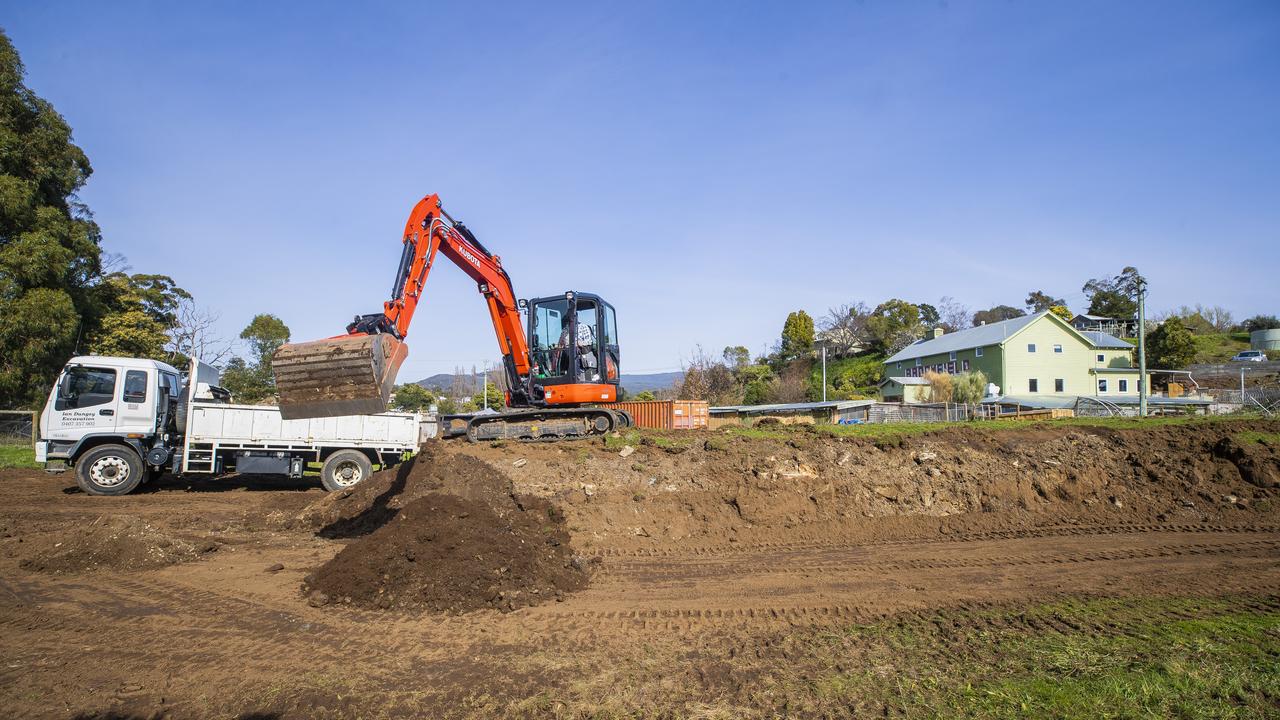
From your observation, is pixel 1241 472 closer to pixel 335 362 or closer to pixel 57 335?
pixel 335 362

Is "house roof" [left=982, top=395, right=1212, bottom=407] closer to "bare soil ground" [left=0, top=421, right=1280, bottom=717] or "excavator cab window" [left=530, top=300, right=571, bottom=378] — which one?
"bare soil ground" [left=0, top=421, right=1280, bottom=717]

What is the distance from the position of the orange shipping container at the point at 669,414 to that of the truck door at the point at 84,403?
1099cm

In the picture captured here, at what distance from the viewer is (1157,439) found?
1156 cm

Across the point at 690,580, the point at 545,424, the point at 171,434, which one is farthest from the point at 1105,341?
the point at 171,434

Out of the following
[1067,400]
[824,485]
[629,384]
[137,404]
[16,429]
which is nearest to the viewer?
[824,485]

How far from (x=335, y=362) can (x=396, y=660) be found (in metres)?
3.91

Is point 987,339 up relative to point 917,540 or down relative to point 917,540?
up

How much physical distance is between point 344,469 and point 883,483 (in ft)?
37.1

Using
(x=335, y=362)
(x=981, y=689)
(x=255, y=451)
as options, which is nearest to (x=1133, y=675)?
(x=981, y=689)

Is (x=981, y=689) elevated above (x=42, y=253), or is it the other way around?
(x=42, y=253)

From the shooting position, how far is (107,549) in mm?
8211

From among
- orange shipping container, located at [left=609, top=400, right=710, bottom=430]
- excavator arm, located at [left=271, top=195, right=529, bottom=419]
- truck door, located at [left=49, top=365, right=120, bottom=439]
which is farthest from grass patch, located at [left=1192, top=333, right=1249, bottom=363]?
truck door, located at [left=49, top=365, right=120, bottom=439]

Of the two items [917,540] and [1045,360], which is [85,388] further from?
[1045,360]

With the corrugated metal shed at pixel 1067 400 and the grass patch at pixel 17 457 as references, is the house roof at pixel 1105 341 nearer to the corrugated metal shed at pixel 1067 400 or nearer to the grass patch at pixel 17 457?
the corrugated metal shed at pixel 1067 400
